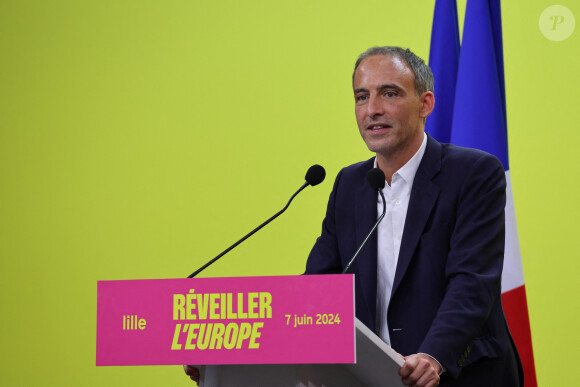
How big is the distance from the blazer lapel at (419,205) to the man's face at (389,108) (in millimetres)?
87

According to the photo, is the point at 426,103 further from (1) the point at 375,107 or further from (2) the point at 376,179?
(2) the point at 376,179

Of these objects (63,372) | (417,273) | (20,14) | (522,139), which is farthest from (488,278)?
(20,14)

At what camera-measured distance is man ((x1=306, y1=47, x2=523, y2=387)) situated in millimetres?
1809

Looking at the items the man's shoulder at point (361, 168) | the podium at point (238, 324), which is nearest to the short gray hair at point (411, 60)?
the man's shoulder at point (361, 168)

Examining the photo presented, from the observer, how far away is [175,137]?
3.83 m

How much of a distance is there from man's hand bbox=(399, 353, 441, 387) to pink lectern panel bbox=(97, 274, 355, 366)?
26 cm

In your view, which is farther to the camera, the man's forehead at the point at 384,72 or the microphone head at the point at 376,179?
the man's forehead at the point at 384,72

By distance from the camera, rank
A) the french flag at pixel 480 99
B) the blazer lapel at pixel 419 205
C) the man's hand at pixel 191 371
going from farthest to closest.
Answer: the french flag at pixel 480 99 → the blazer lapel at pixel 419 205 → the man's hand at pixel 191 371

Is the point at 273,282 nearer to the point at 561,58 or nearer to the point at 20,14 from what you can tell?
the point at 561,58

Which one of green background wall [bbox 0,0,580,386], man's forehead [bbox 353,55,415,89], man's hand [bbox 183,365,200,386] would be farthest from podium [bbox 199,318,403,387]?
green background wall [bbox 0,0,580,386]

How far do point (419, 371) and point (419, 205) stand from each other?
0.62m

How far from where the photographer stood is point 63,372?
149 inches

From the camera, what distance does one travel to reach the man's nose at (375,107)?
7.16 ft

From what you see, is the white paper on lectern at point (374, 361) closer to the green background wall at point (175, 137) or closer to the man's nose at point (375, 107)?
the man's nose at point (375, 107)
